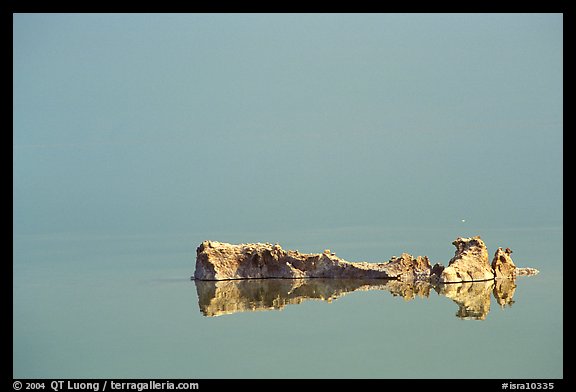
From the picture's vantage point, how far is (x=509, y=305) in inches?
1010

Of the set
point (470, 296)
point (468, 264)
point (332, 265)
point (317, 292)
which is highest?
point (332, 265)

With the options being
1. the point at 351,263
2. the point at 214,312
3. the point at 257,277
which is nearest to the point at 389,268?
the point at 351,263

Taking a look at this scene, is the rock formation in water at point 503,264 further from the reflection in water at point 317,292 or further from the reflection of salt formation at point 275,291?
the reflection of salt formation at point 275,291

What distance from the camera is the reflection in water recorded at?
26.0 m

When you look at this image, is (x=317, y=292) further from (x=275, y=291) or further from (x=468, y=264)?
(x=468, y=264)

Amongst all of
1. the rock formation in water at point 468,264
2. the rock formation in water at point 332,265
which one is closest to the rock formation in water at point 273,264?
the rock formation in water at point 332,265

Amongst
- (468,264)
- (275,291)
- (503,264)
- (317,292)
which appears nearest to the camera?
(317,292)

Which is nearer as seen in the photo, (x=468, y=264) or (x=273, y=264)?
(x=468, y=264)

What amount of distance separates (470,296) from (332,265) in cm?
467

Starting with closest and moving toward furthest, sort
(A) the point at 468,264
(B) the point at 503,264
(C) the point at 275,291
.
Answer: (C) the point at 275,291
(A) the point at 468,264
(B) the point at 503,264

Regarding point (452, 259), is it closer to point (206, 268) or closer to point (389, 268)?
point (389, 268)

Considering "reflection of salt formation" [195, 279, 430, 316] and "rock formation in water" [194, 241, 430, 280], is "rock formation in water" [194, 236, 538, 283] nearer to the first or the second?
"rock formation in water" [194, 241, 430, 280]

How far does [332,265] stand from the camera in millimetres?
30766

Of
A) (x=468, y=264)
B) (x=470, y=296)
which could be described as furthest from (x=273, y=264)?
(x=470, y=296)
